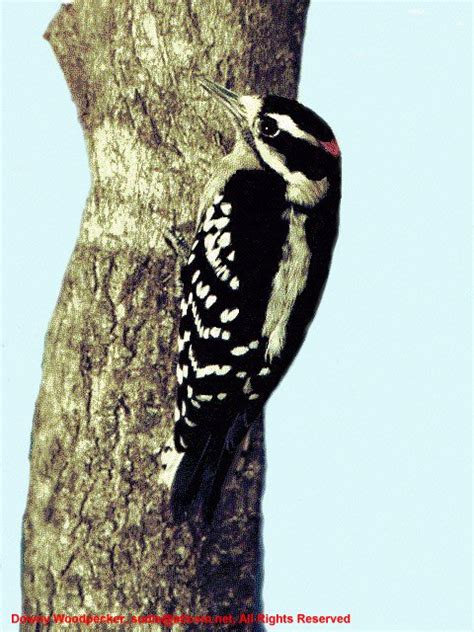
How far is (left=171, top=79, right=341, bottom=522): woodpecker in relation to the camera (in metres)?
4.07

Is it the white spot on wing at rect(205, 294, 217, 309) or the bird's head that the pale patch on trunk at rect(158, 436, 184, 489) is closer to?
the white spot on wing at rect(205, 294, 217, 309)

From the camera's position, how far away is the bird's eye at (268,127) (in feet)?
13.5

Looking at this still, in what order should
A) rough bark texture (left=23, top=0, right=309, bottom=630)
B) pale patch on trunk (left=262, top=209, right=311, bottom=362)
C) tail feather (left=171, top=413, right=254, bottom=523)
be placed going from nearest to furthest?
1. pale patch on trunk (left=262, top=209, right=311, bottom=362)
2. tail feather (left=171, top=413, right=254, bottom=523)
3. rough bark texture (left=23, top=0, right=309, bottom=630)

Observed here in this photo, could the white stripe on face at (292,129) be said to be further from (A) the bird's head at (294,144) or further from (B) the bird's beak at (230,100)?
(B) the bird's beak at (230,100)

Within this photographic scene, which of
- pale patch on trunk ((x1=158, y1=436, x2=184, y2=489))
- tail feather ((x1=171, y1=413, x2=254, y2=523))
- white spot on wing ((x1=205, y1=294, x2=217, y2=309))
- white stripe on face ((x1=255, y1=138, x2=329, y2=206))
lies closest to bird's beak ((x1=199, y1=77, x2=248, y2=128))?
white stripe on face ((x1=255, y1=138, x2=329, y2=206))

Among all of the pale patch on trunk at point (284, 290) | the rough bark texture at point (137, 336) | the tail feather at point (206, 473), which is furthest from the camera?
the rough bark texture at point (137, 336)

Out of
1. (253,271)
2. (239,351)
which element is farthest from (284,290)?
(239,351)

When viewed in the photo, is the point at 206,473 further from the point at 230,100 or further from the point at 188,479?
the point at 230,100

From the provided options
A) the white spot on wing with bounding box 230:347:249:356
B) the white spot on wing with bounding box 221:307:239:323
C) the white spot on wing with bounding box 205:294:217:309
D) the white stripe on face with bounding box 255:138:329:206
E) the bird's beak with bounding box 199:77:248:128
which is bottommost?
the white spot on wing with bounding box 230:347:249:356

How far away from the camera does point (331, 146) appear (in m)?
4.09

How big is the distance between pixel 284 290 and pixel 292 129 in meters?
0.50

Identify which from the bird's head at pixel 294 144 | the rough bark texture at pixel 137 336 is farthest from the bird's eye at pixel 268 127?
the rough bark texture at pixel 137 336

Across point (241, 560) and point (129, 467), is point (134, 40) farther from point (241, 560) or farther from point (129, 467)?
point (241, 560)

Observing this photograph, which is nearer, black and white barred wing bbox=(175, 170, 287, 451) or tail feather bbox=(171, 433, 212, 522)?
black and white barred wing bbox=(175, 170, 287, 451)
